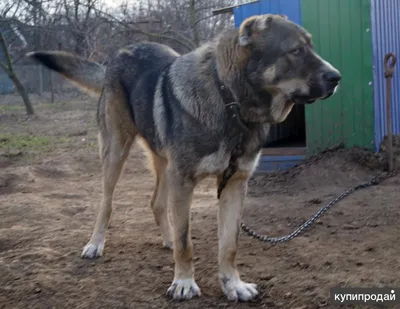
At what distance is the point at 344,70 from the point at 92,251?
457 cm

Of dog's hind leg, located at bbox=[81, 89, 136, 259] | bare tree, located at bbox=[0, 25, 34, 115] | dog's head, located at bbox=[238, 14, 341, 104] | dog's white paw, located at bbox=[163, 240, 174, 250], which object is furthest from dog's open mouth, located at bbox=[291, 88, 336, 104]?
bare tree, located at bbox=[0, 25, 34, 115]

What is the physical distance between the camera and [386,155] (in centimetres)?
705

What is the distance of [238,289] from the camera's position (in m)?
3.45

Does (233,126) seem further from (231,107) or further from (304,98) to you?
(304,98)

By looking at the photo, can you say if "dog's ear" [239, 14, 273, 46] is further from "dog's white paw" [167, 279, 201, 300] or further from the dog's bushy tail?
the dog's bushy tail

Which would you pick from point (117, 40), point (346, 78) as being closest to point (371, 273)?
point (346, 78)

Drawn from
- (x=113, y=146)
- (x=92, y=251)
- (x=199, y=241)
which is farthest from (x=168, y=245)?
(x=113, y=146)

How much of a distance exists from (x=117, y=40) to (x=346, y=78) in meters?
10.2

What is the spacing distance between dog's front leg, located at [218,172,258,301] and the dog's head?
25.8 inches

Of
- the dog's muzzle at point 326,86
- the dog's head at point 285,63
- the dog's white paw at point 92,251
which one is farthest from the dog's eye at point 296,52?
the dog's white paw at point 92,251

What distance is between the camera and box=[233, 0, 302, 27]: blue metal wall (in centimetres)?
751

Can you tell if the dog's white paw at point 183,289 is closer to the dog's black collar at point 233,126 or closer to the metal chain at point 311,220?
the dog's black collar at point 233,126

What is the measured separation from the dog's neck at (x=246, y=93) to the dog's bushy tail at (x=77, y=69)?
1.97 m

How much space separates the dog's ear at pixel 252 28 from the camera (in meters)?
3.34
